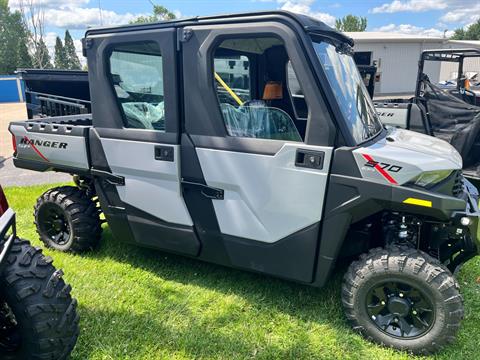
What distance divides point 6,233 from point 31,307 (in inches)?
17.8

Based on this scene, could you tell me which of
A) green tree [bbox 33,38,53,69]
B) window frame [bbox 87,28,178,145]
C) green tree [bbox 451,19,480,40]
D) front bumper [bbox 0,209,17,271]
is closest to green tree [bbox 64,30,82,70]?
green tree [bbox 33,38,53,69]

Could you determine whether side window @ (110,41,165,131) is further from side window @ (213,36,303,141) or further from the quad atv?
the quad atv

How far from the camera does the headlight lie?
2557 millimetres

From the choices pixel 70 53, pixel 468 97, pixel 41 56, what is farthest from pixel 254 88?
pixel 70 53

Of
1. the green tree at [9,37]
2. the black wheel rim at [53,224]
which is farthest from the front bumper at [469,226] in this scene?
the green tree at [9,37]

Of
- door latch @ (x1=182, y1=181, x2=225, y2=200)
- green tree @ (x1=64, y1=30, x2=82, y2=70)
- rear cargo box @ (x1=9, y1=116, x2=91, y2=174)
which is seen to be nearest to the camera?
door latch @ (x1=182, y1=181, x2=225, y2=200)

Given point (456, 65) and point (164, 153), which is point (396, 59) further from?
point (164, 153)

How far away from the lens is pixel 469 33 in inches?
3519

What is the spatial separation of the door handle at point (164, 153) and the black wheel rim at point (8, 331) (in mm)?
1403

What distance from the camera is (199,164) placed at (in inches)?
119

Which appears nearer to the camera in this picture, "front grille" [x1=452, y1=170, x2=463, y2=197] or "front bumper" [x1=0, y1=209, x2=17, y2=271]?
"front bumper" [x1=0, y1=209, x2=17, y2=271]

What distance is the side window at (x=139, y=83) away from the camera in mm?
3100

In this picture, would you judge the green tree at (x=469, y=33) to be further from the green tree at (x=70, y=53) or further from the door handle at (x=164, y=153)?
the door handle at (x=164, y=153)

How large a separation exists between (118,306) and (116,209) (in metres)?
0.83
